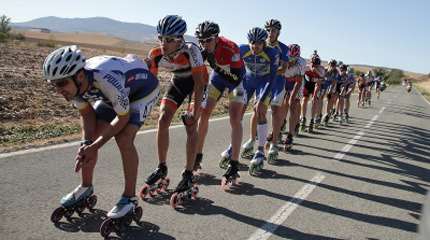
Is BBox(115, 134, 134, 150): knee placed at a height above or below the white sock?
above

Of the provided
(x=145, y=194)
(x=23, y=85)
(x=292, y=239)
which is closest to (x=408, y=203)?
(x=292, y=239)

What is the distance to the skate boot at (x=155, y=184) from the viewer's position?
18.5ft

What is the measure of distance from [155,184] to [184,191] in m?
0.47

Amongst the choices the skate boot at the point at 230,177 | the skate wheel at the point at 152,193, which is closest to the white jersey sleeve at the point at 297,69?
the skate boot at the point at 230,177

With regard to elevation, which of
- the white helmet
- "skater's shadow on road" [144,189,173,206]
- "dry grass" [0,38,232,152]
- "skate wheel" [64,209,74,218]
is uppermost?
the white helmet

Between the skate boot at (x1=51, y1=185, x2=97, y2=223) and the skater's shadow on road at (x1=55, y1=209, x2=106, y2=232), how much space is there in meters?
0.06

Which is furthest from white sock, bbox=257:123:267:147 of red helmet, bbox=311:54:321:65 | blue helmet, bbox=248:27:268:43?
red helmet, bbox=311:54:321:65

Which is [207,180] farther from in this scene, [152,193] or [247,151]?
[247,151]

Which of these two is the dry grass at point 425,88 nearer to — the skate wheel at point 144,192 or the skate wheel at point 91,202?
the skate wheel at point 144,192

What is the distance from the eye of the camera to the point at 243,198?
613 cm

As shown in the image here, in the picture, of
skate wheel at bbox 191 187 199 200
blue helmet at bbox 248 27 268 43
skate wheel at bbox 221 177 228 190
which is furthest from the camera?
blue helmet at bbox 248 27 268 43

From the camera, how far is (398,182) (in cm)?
812

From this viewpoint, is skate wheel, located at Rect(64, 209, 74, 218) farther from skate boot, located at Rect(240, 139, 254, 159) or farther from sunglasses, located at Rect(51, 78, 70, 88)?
skate boot, located at Rect(240, 139, 254, 159)

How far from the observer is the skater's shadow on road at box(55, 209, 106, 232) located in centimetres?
450
